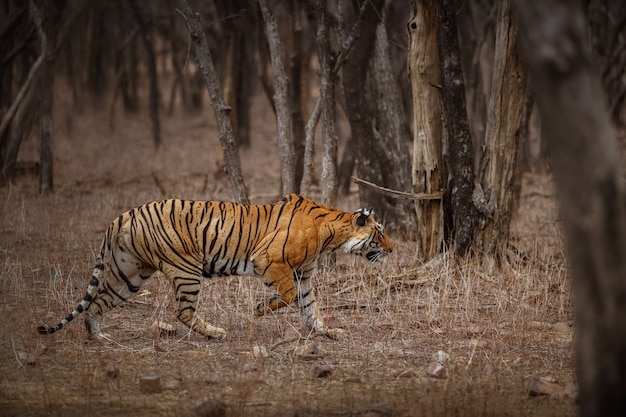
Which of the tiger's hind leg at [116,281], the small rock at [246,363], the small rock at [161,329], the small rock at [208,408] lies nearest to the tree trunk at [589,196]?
the small rock at [208,408]

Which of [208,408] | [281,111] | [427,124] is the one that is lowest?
[208,408]

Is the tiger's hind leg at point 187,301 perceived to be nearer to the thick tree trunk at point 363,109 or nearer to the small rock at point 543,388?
the small rock at point 543,388

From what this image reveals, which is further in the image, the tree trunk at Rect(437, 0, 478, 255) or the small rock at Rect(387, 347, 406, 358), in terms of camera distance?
the tree trunk at Rect(437, 0, 478, 255)

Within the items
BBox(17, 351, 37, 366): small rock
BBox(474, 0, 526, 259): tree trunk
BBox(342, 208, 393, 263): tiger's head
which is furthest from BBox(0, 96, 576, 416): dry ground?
BBox(342, 208, 393, 263): tiger's head

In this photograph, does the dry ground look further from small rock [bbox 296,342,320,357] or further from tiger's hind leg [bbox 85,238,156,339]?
tiger's hind leg [bbox 85,238,156,339]

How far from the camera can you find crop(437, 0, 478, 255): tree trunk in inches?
328

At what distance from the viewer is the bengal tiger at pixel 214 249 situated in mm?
6352

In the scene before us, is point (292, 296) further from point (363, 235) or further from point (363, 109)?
point (363, 109)

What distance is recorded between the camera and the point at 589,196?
3.28m

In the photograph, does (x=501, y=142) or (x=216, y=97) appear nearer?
(x=501, y=142)

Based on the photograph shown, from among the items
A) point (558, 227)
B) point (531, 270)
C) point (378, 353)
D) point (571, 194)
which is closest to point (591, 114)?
point (571, 194)

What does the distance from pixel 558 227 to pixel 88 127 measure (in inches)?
741

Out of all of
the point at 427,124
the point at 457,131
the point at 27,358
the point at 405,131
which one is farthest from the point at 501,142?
the point at 27,358

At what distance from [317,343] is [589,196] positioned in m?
3.33
